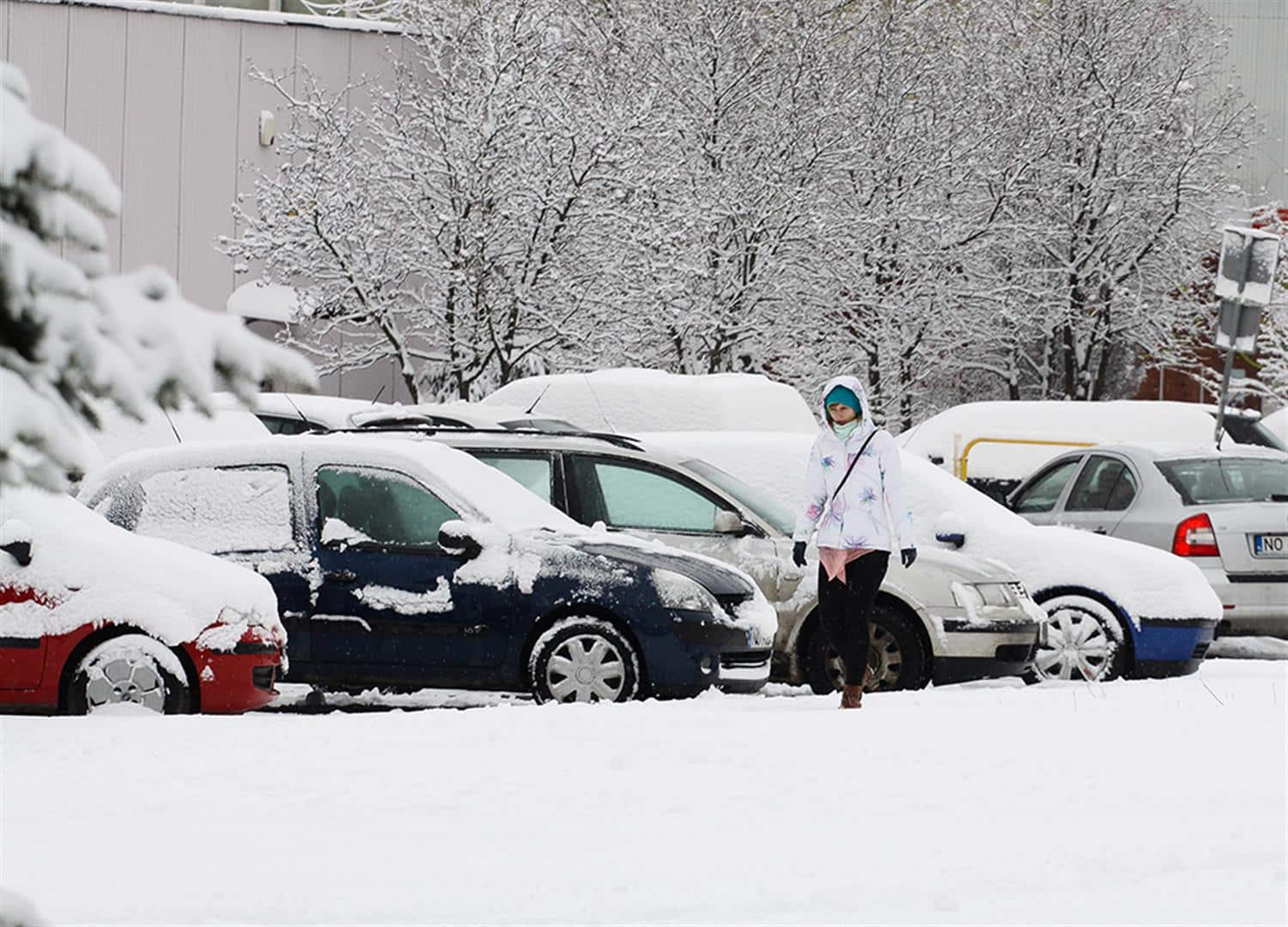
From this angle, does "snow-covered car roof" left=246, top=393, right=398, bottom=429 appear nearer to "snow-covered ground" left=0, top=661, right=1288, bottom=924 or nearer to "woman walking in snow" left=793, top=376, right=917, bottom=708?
"woman walking in snow" left=793, top=376, right=917, bottom=708

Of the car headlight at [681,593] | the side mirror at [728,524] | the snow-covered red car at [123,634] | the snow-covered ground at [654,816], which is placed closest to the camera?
the snow-covered ground at [654,816]

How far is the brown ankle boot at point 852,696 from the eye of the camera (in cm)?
995

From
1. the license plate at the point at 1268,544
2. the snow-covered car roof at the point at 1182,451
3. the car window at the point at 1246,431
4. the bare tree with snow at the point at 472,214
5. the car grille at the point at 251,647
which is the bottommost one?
the car grille at the point at 251,647

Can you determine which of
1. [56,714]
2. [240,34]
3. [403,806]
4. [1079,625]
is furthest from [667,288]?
[403,806]

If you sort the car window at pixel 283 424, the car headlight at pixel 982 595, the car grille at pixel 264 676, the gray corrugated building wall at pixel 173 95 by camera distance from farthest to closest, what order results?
the gray corrugated building wall at pixel 173 95
the car window at pixel 283 424
the car headlight at pixel 982 595
the car grille at pixel 264 676

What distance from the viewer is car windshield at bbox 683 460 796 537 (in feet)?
40.0

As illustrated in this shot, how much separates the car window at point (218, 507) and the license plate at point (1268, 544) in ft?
21.3

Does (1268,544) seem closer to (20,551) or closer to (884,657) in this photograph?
(884,657)

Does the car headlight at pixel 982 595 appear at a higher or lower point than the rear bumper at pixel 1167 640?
higher

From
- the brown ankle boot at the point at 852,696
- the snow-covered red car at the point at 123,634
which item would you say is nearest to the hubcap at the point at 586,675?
the brown ankle boot at the point at 852,696

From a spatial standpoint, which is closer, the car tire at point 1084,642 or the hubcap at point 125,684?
the hubcap at point 125,684

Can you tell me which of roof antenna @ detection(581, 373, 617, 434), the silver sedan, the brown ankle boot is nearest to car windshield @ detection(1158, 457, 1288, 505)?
the silver sedan

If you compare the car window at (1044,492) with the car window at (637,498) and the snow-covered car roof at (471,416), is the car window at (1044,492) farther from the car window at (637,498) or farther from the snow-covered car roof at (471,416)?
the car window at (637,498)

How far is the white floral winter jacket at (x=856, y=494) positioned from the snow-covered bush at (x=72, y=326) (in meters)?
7.17
